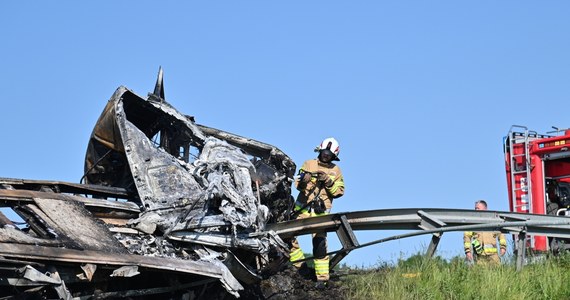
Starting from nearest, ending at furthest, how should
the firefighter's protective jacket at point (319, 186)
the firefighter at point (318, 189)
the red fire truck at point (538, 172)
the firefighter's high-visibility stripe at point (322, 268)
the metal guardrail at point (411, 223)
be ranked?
the metal guardrail at point (411, 223) < the firefighter's high-visibility stripe at point (322, 268) < the firefighter at point (318, 189) < the firefighter's protective jacket at point (319, 186) < the red fire truck at point (538, 172)

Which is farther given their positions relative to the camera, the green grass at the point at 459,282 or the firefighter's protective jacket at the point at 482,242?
the firefighter's protective jacket at the point at 482,242

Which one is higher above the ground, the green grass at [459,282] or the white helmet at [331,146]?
the white helmet at [331,146]

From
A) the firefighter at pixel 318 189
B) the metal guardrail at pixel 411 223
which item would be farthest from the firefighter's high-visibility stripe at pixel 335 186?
the metal guardrail at pixel 411 223

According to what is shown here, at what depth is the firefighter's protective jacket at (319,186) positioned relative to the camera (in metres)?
11.4

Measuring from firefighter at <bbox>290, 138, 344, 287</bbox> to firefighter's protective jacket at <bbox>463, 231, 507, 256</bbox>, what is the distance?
9.03 ft

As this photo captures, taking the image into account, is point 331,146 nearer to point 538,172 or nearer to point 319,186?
point 319,186

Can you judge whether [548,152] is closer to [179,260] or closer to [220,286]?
[220,286]

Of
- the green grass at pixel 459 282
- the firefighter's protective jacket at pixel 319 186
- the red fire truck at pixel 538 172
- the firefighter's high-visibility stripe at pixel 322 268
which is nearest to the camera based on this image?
the green grass at pixel 459 282

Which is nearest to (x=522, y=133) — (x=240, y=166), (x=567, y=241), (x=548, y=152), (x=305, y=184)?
(x=548, y=152)

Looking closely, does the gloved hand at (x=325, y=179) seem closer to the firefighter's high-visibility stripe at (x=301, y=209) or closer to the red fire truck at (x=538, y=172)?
the firefighter's high-visibility stripe at (x=301, y=209)

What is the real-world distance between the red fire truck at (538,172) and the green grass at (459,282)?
11.5 ft

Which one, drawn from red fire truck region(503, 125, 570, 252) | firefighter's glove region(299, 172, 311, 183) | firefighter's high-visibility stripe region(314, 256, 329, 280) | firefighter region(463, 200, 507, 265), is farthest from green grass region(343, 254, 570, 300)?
red fire truck region(503, 125, 570, 252)

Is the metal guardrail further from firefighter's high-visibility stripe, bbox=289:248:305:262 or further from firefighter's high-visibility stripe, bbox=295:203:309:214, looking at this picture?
firefighter's high-visibility stripe, bbox=295:203:309:214

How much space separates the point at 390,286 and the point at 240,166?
2.29 meters
